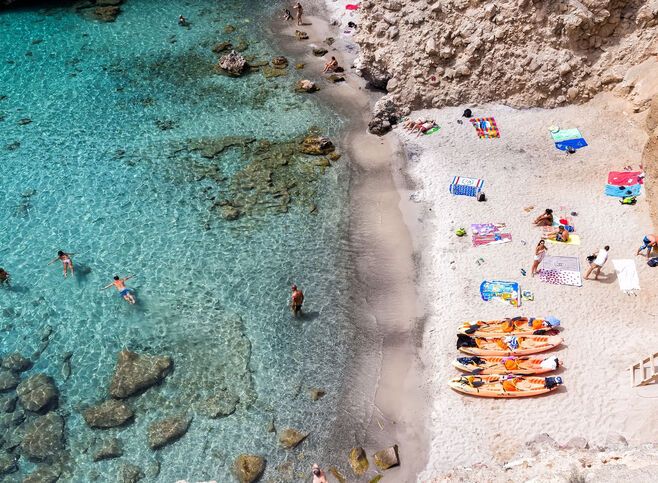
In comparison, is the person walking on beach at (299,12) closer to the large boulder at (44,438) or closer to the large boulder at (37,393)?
the large boulder at (37,393)

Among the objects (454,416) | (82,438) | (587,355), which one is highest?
(587,355)

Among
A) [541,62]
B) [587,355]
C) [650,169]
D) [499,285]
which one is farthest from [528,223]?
[541,62]

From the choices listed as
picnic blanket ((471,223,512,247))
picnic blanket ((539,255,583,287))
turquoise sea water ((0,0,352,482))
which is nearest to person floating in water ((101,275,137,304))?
turquoise sea water ((0,0,352,482))

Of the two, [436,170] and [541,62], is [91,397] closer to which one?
[436,170]

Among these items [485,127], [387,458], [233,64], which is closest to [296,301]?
[387,458]

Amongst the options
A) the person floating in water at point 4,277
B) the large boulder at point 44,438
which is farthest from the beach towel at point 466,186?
the person floating in water at point 4,277

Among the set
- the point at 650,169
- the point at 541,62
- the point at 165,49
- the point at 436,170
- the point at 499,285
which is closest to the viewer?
the point at 499,285

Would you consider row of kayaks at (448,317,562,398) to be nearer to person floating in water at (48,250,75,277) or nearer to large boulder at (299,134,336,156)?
large boulder at (299,134,336,156)
